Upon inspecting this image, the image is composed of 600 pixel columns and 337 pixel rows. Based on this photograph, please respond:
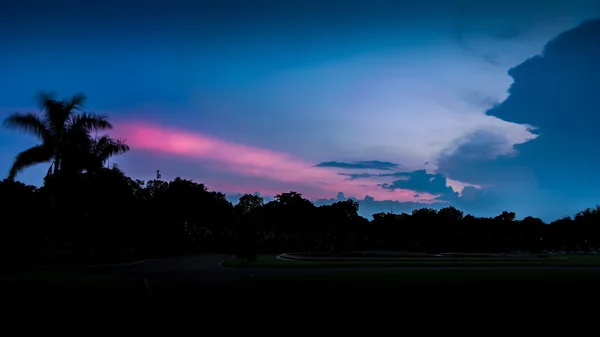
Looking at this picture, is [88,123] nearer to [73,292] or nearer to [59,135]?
[59,135]

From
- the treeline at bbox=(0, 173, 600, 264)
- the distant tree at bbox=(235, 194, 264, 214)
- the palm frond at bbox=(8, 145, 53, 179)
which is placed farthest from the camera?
the distant tree at bbox=(235, 194, 264, 214)

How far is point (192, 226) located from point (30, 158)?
32.3m

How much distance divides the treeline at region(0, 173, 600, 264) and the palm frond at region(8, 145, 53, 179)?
1565 mm

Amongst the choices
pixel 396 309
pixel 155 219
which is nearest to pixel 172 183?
pixel 155 219

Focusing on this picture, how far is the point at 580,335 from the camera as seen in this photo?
8.16 metres

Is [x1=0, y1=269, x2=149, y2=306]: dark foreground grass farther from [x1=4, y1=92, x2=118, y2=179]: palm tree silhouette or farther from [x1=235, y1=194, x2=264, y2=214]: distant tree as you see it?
[x1=235, y1=194, x2=264, y2=214]: distant tree

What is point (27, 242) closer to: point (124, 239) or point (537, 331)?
point (124, 239)

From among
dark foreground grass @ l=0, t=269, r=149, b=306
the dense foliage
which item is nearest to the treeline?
the dense foliage

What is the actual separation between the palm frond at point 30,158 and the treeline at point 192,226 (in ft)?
5.13

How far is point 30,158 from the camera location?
30234mm

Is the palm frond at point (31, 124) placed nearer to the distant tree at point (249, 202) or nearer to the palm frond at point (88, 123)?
the palm frond at point (88, 123)

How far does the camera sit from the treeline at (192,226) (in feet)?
110

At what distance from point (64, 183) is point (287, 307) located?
2500 centimetres

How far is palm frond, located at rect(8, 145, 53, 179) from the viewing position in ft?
98.1
